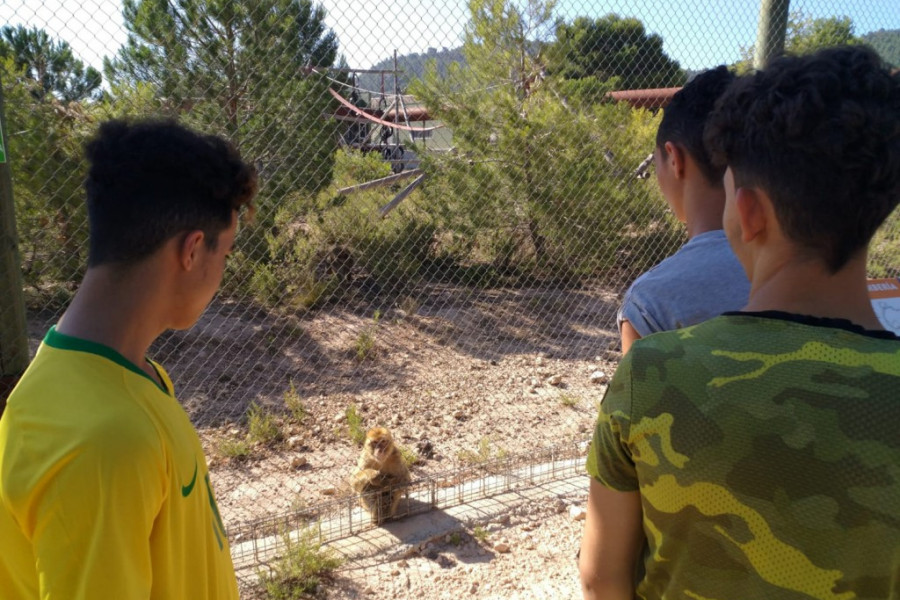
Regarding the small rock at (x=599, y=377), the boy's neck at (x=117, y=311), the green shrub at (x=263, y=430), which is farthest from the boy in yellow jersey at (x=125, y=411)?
the small rock at (x=599, y=377)

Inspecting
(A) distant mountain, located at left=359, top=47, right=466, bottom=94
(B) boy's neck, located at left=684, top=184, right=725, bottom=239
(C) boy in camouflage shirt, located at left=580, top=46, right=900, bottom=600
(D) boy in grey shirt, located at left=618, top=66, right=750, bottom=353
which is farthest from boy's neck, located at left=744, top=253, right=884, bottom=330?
(A) distant mountain, located at left=359, top=47, right=466, bottom=94

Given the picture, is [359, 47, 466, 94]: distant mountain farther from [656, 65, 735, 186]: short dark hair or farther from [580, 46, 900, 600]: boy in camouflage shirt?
[580, 46, 900, 600]: boy in camouflage shirt

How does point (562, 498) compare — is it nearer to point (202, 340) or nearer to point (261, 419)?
point (261, 419)

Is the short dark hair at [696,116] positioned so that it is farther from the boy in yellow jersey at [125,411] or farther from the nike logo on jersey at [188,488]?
the nike logo on jersey at [188,488]

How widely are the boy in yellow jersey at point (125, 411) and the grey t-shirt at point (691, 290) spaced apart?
88 cm

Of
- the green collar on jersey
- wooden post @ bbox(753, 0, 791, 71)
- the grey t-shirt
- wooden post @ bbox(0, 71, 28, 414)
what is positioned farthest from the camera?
wooden post @ bbox(753, 0, 791, 71)

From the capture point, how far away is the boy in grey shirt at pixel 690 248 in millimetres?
1523

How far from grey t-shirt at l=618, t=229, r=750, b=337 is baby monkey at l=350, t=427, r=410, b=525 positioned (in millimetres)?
2152

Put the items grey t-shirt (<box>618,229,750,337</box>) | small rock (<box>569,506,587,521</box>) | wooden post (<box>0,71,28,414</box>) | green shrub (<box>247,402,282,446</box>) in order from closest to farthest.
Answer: grey t-shirt (<box>618,229,750,337</box>) → wooden post (<box>0,71,28,414</box>) → small rock (<box>569,506,587,521</box>) → green shrub (<box>247,402,282,446</box>)

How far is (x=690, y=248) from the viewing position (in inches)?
63.4

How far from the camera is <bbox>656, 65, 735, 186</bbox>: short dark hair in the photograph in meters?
1.66

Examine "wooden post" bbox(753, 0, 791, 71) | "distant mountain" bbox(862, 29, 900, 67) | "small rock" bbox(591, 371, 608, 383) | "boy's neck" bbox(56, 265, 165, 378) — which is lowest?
"boy's neck" bbox(56, 265, 165, 378)

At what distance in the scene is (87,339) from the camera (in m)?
1.14

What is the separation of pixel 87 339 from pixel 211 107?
325cm
